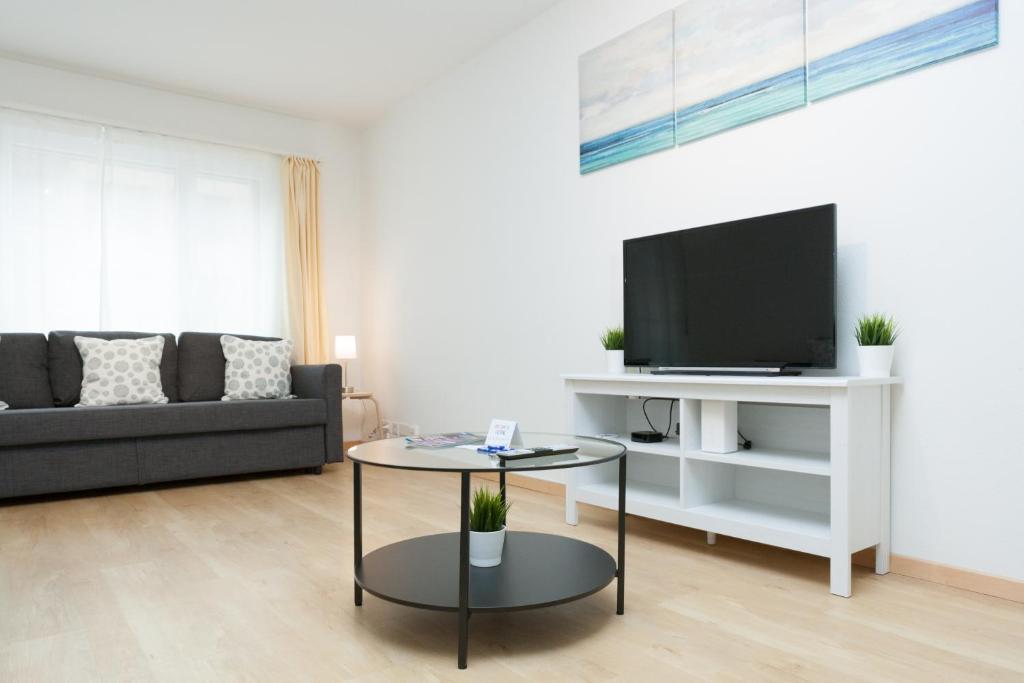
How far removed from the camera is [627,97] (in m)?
3.29

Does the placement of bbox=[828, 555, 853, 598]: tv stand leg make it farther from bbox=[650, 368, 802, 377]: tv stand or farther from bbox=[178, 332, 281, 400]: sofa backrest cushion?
bbox=[178, 332, 281, 400]: sofa backrest cushion

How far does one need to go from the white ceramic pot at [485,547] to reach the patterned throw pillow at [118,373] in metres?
2.96

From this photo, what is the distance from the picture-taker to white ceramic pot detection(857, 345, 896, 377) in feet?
7.37

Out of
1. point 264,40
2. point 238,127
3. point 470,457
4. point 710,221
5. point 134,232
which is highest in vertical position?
point 264,40

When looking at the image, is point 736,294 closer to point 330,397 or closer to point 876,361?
point 876,361

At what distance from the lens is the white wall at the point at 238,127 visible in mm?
4410

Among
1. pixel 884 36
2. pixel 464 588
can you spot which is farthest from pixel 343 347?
pixel 884 36

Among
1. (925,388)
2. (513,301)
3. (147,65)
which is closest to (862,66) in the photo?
(925,388)

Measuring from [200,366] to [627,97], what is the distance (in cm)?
313

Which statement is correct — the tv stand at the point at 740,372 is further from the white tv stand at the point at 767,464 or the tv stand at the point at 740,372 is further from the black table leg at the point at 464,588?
the black table leg at the point at 464,588

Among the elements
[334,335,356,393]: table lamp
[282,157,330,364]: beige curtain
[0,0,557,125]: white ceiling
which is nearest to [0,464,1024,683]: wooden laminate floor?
[334,335,356,393]: table lamp

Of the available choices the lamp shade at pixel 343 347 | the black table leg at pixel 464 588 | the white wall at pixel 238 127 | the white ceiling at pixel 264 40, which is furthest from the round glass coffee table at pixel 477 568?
the white wall at pixel 238 127

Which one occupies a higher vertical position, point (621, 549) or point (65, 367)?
point (65, 367)

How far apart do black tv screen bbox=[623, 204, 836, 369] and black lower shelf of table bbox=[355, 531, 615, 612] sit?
1.00 meters
